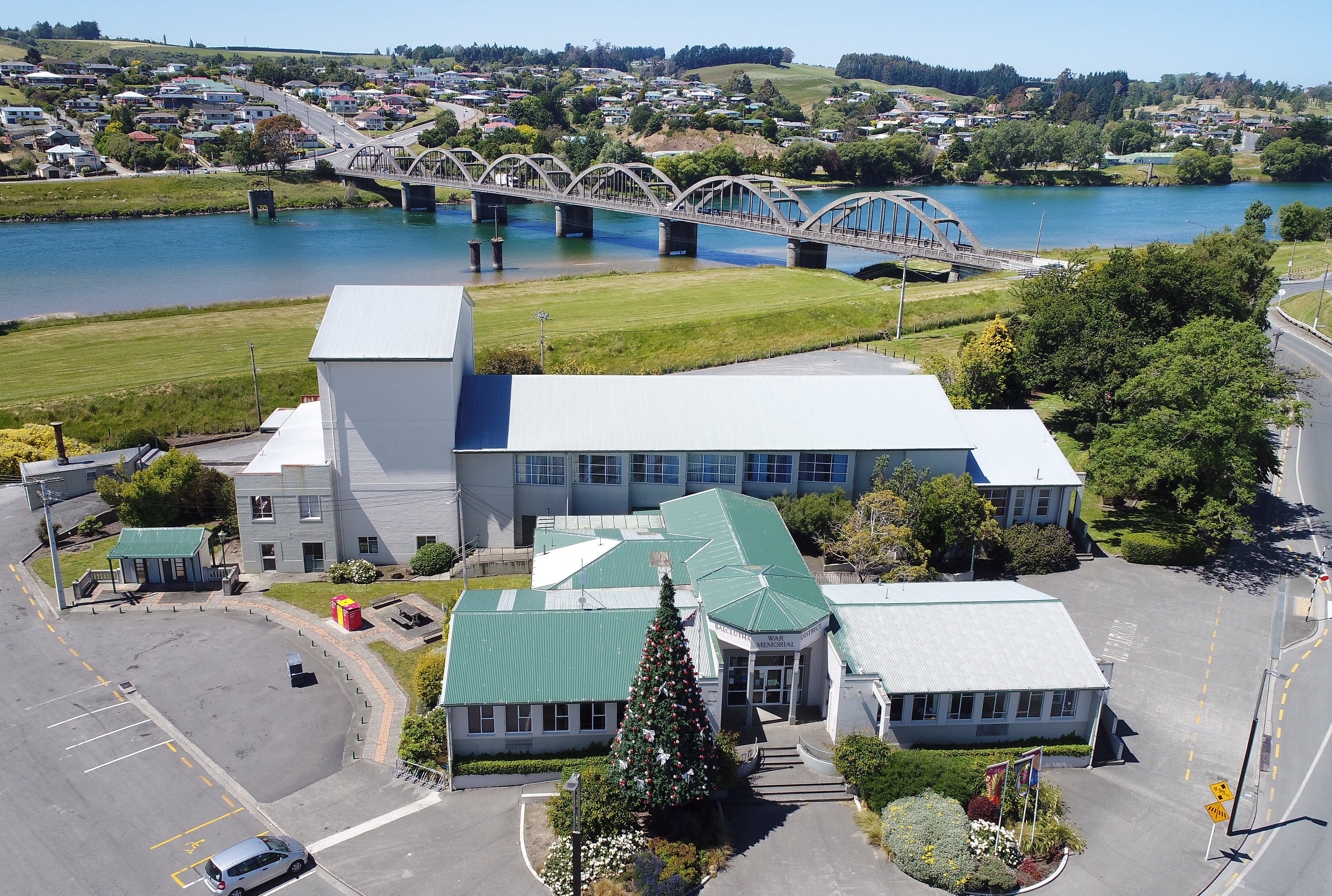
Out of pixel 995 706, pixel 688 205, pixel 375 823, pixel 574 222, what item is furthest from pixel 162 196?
pixel 995 706

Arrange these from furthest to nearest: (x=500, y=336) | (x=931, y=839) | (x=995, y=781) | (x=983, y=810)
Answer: (x=500, y=336), (x=995, y=781), (x=983, y=810), (x=931, y=839)

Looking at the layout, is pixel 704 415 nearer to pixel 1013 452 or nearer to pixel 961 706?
pixel 1013 452

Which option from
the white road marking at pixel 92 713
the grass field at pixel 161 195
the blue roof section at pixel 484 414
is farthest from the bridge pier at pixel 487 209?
the white road marking at pixel 92 713

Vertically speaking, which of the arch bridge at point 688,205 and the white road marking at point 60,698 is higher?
the arch bridge at point 688,205

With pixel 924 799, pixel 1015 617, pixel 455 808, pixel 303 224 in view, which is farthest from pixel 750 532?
pixel 303 224

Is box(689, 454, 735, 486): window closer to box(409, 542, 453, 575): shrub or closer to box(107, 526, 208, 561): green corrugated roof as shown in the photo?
box(409, 542, 453, 575): shrub

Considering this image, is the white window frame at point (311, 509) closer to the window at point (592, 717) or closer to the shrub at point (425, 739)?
the shrub at point (425, 739)

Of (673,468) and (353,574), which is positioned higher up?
(673,468)
